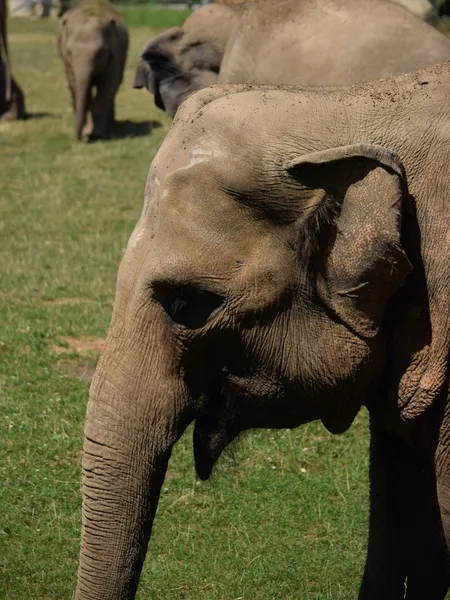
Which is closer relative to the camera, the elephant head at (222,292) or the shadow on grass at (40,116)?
the elephant head at (222,292)

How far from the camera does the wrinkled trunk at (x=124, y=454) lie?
254cm

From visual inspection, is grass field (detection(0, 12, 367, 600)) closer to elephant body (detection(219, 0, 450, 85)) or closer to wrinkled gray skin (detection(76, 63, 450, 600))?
wrinkled gray skin (detection(76, 63, 450, 600))

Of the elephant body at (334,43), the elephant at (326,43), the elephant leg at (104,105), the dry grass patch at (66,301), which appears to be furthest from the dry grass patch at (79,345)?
the elephant leg at (104,105)

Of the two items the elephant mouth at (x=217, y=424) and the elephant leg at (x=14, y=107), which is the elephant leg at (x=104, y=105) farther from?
the elephant mouth at (x=217, y=424)

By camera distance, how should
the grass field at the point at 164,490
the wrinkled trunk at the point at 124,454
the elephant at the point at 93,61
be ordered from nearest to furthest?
the wrinkled trunk at the point at 124,454 → the grass field at the point at 164,490 → the elephant at the point at 93,61

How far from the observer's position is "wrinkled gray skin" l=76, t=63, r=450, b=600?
8.25 ft

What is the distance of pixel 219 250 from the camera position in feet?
8.29

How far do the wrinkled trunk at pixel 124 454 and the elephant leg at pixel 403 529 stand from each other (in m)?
0.94

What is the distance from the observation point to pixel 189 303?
257 cm

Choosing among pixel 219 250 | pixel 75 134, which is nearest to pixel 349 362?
pixel 219 250

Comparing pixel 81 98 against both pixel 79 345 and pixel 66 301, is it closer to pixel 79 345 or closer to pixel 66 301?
pixel 66 301

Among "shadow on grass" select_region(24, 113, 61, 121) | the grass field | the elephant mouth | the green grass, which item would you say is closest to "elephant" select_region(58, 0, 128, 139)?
"shadow on grass" select_region(24, 113, 61, 121)

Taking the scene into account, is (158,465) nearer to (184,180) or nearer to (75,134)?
(184,180)

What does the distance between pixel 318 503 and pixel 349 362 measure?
216 cm
